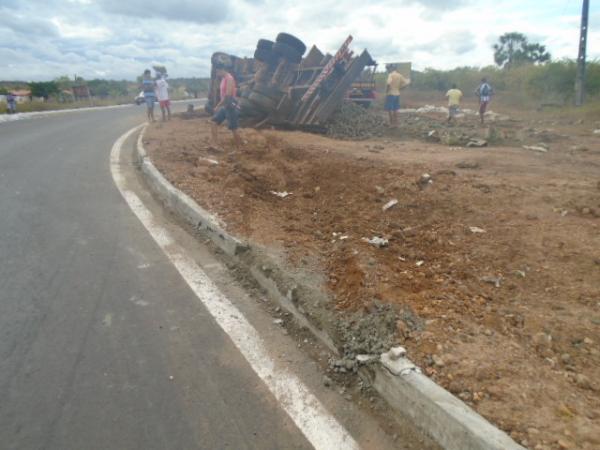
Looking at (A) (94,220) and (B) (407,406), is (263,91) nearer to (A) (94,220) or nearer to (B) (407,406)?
(A) (94,220)

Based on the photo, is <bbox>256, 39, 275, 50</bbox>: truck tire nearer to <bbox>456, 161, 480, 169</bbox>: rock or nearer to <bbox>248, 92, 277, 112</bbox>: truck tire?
<bbox>248, 92, 277, 112</bbox>: truck tire

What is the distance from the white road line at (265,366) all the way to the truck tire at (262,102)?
8783mm

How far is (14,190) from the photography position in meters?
6.25

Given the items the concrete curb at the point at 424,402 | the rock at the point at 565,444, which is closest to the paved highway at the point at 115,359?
the concrete curb at the point at 424,402

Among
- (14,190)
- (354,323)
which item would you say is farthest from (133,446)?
(14,190)

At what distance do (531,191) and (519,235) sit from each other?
163 centimetres

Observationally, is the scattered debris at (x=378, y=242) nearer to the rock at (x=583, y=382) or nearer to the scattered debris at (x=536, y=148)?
the rock at (x=583, y=382)

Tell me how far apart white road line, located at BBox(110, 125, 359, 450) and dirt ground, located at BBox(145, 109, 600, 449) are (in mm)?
611

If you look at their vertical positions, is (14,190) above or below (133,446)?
above

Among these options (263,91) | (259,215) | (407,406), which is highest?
(263,91)

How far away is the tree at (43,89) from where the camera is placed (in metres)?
37.7

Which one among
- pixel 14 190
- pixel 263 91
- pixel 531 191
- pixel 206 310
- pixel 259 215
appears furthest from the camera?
pixel 263 91

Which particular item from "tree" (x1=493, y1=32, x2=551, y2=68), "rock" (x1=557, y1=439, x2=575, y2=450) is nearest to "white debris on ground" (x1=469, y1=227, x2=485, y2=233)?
"rock" (x1=557, y1=439, x2=575, y2=450)

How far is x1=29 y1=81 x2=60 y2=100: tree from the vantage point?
3772cm
